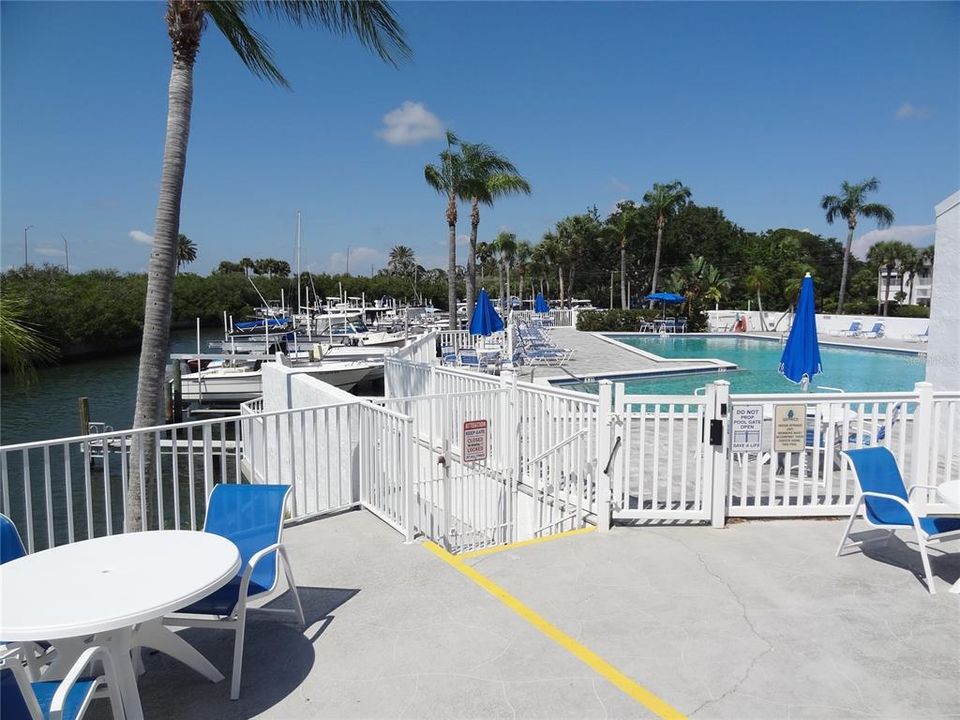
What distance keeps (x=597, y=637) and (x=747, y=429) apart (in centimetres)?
287

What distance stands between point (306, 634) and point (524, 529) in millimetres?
3736

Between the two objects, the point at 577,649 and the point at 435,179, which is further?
the point at 435,179

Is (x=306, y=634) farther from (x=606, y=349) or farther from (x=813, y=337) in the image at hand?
(x=606, y=349)

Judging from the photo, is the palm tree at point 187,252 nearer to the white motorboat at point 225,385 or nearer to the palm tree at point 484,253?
the palm tree at point 484,253

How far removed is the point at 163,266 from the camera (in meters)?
6.29

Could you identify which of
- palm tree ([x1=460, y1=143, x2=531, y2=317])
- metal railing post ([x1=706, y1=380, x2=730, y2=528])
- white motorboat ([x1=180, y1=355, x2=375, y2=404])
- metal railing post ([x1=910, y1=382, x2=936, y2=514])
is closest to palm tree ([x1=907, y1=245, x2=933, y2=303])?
palm tree ([x1=460, y1=143, x2=531, y2=317])

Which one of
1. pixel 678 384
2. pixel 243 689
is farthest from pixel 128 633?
pixel 678 384

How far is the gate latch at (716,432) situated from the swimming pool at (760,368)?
953 cm

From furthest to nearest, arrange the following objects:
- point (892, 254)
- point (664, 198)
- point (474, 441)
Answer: point (892, 254), point (664, 198), point (474, 441)

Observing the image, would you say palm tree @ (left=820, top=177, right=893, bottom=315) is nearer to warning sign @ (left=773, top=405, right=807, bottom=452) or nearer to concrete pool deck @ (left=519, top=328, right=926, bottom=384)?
concrete pool deck @ (left=519, top=328, right=926, bottom=384)

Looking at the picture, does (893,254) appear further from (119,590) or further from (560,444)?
(119,590)

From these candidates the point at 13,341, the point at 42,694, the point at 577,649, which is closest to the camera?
the point at 42,694

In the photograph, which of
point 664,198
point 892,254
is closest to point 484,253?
point 664,198

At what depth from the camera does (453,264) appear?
25.5 metres
